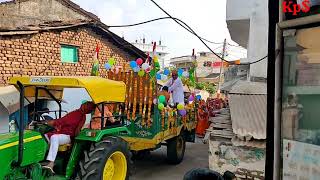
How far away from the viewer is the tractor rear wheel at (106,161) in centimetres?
543

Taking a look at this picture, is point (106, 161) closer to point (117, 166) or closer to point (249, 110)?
point (117, 166)

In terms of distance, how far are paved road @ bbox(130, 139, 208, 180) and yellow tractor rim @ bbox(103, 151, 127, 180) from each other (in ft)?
4.13

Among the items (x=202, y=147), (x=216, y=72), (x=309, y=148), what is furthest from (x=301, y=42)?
(x=216, y=72)

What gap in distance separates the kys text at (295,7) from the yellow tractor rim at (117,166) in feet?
14.2

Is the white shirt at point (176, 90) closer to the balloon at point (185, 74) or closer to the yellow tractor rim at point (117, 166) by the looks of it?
the balloon at point (185, 74)

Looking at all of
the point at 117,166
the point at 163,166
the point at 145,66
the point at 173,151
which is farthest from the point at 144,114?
the point at 163,166

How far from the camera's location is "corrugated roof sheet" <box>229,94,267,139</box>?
4816mm

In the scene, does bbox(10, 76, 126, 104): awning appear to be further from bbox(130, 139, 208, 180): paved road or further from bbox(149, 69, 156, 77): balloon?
bbox(130, 139, 208, 180): paved road

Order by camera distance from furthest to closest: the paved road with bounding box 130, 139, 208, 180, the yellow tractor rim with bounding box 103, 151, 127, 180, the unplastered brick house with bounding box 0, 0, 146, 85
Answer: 1. the unplastered brick house with bounding box 0, 0, 146, 85
2. the paved road with bounding box 130, 139, 208, 180
3. the yellow tractor rim with bounding box 103, 151, 127, 180

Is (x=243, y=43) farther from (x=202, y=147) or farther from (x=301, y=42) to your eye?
(x=301, y=42)

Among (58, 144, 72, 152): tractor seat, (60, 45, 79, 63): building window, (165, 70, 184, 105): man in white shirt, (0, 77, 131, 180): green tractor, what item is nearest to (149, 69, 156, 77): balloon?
(165, 70, 184, 105): man in white shirt

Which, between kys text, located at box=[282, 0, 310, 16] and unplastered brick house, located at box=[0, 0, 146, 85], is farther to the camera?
unplastered brick house, located at box=[0, 0, 146, 85]

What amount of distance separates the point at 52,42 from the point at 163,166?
16.9ft

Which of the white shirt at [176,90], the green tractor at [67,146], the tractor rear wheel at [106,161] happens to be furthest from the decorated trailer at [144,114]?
the tractor rear wheel at [106,161]
